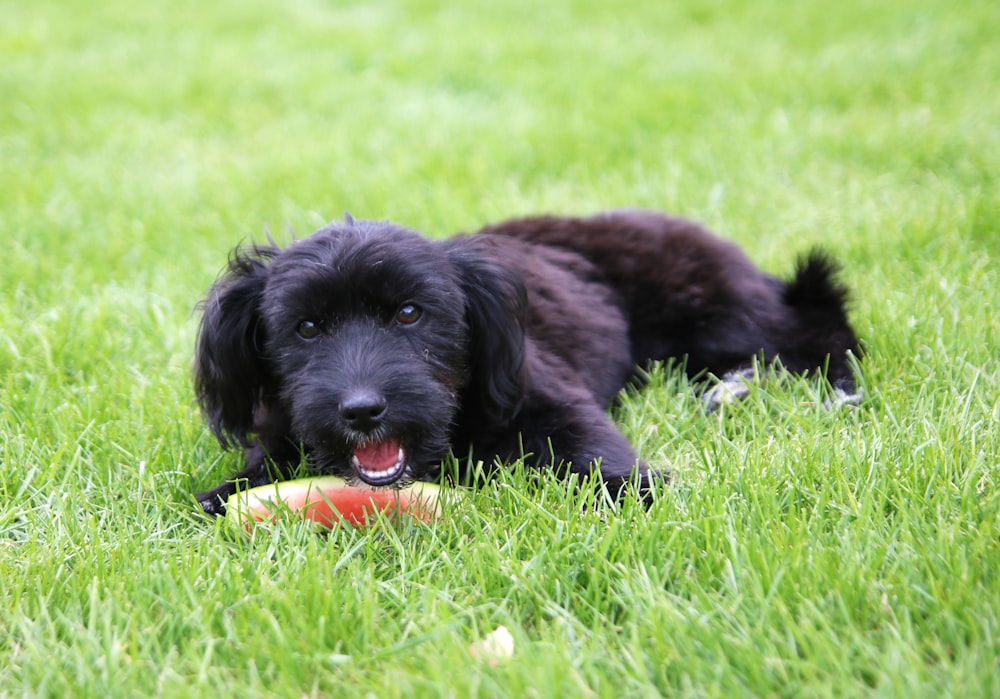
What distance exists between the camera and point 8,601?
7.66ft

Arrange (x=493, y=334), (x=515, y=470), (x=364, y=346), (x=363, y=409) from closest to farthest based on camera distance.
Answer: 1. (x=363, y=409)
2. (x=364, y=346)
3. (x=515, y=470)
4. (x=493, y=334)

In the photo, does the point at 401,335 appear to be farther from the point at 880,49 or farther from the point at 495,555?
the point at 880,49

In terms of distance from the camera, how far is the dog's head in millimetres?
2705

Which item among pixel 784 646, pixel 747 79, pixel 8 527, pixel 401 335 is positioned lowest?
pixel 8 527

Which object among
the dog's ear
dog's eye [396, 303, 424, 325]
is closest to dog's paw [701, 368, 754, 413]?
dog's eye [396, 303, 424, 325]

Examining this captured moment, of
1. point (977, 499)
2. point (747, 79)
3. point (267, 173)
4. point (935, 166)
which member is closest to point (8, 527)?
point (977, 499)

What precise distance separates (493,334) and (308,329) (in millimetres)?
587

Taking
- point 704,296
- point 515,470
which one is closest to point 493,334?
point 515,470

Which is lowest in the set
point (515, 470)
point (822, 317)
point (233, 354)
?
point (515, 470)

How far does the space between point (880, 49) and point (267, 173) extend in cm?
566

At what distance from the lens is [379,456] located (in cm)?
280

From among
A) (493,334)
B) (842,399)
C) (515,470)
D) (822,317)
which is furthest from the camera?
(822,317)

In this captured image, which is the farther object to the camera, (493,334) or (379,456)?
(493,334)

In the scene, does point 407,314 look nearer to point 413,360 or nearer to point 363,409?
point 413,360
